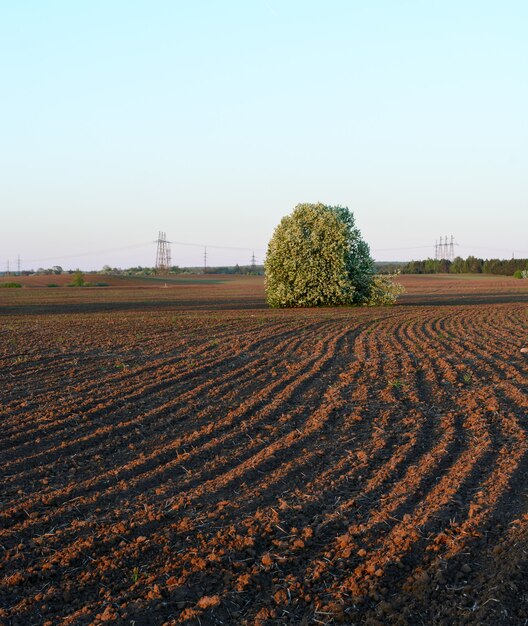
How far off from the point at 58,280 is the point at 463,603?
7783 cm

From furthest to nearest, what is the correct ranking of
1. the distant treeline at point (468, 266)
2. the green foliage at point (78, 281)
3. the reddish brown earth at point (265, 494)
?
the distant treeline at point (468, 266), the green foliage at point (78, 281), the reddish brown earth at point (265, 494)

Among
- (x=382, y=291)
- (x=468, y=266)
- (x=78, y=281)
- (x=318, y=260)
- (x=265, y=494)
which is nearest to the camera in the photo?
(x=265, y=494)

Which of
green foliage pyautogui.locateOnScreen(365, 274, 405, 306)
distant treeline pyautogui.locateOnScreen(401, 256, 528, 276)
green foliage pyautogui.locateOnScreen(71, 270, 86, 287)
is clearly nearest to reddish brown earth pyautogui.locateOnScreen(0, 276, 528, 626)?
green foliage pyautogui.locateOnScreen(365, 274, 405, 306)

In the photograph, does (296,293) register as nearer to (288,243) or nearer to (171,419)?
(288,243)

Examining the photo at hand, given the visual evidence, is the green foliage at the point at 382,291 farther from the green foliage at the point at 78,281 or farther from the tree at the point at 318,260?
the green foliage at the point at 78,281

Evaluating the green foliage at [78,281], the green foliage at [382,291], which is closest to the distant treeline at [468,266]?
the green foliage at [78,281]

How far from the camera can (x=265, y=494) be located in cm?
629

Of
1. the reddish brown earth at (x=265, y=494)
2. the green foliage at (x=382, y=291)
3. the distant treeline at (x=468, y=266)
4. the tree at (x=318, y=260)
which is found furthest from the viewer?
the distant treeline at (x=468, y=266)

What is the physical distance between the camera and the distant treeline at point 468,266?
10051cm

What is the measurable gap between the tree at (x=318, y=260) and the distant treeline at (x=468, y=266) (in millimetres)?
70657

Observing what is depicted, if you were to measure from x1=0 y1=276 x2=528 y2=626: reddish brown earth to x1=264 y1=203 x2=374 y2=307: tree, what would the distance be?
62.3ft

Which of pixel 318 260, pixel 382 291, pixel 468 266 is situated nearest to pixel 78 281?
pixel 318 260

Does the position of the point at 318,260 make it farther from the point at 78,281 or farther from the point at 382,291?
the point at 78,281

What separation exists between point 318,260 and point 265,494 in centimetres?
2660
